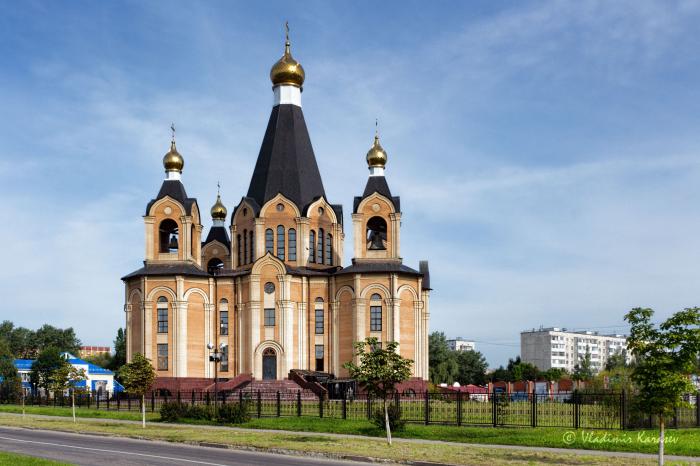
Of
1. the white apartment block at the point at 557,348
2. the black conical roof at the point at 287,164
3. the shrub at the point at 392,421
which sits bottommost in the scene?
the white apartment block at the point at 557,348

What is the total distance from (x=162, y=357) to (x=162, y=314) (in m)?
2.69

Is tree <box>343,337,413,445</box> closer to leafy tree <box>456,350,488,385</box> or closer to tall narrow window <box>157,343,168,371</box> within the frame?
tall narrow window <box>157,343,168,371</box>

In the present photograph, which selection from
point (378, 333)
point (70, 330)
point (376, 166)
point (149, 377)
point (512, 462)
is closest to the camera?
point (512, 462)

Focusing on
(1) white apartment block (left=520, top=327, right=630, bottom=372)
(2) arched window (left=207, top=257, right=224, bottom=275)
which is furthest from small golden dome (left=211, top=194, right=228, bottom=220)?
(1) white apartment block (left=520, top=327, right=630, bottom=372)

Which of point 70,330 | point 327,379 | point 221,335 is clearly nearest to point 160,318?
point 221,335

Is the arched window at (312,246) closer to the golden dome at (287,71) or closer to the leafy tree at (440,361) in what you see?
the golden dome at (287,71)

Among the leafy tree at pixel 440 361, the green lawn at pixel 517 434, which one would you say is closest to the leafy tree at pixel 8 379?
the green lawn at pixel 517 434

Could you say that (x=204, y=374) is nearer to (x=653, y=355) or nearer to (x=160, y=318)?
(x=160, y=318)

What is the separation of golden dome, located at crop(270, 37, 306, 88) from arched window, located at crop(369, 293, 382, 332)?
16.7 m

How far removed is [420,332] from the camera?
2164 inches

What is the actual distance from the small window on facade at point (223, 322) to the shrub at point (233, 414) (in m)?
21.9

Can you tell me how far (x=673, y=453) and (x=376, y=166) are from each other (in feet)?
121

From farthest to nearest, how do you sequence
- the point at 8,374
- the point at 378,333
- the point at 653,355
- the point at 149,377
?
1. the point at 8,374
2. the point at 378,333
3. the point at 149,377
4. the point at 653,355

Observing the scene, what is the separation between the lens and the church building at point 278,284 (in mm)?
54156
